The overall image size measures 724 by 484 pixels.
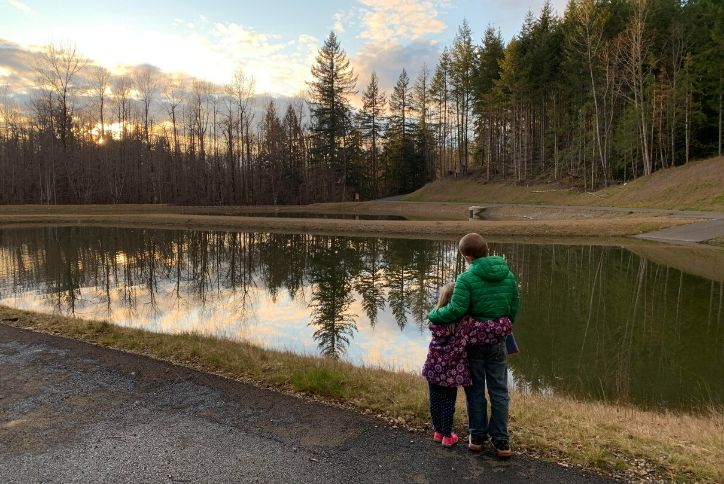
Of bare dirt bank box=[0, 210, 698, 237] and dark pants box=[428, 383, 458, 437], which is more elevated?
bare dirt bank box=[0, 210, 698, 237]

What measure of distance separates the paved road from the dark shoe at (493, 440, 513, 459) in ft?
0.29

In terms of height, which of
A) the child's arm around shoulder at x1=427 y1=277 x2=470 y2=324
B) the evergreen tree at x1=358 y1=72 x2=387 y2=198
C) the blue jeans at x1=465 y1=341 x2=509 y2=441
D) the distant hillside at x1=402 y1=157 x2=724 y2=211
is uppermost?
the evergreen tree at x1=358 y1=72 x2=387 y2=198

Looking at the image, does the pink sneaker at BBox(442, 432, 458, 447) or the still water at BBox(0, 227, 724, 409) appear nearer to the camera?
the pink sneaker at BBox(442, 432, 458, 447)

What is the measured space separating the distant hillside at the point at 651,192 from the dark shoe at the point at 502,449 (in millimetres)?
29544

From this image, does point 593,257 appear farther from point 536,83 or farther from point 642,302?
point 536,83

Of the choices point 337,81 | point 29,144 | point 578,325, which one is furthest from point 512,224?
point 29,144

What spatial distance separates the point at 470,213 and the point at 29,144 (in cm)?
6213

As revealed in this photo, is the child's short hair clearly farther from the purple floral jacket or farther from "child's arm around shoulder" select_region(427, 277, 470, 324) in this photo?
the purple floral jacket

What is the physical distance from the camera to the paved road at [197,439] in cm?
376

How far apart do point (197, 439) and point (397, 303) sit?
8.61 m

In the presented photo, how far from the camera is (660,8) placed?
39.0 metres

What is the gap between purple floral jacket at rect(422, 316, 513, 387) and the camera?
3.88 metres

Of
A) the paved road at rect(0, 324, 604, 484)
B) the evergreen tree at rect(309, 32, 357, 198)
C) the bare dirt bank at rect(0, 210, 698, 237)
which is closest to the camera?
the paved road at rect(0, 324, 604, 484)

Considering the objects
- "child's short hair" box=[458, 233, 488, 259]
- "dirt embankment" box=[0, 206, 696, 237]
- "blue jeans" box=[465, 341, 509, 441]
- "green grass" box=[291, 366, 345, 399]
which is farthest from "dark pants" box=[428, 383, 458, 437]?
"dirt embankment" box=[0, 206, 696, 237]
